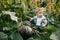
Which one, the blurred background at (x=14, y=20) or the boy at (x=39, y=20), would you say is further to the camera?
the boy at (x=39, y=20)

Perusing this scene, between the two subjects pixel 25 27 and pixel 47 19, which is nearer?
pixel 25 27

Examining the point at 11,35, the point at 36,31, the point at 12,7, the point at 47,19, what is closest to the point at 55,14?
the point at 47,19

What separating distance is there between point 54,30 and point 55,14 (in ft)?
2.78

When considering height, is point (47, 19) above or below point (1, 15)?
below

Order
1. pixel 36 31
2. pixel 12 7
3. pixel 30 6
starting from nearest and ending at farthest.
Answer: pixel 36 31 < pixel 12 7 < pixel 30 6

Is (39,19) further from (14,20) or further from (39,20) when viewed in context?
(14,20)

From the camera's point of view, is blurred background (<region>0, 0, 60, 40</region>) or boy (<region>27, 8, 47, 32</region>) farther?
boy (<region>27, 8, 47, 32</region>)

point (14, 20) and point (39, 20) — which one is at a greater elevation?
point (14, 20)

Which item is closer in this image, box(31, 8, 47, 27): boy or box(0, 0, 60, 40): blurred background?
box(0, 0, 60, 40): blurred background

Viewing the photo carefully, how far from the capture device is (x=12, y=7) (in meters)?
2.72

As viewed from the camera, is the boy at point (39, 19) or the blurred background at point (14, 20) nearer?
the blurred background at point (14, 20)

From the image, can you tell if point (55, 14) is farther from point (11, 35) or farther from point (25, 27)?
point (11, 35)

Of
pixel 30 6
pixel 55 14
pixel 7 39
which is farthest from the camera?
pixel 30 6

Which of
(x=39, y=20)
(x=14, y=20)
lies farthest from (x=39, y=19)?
(x=14, y=20)
